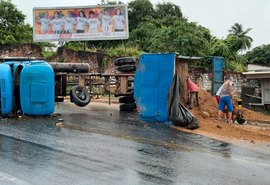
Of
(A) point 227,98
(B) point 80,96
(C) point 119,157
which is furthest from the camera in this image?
(B) point 80,96

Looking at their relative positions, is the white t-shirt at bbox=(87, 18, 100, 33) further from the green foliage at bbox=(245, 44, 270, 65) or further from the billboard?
the green foliage at bbox=(245, 44, 270, 65)

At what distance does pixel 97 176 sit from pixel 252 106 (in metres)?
19.0

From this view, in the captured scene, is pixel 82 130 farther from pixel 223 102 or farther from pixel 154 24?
pixel 154 24

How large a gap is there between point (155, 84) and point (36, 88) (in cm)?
372

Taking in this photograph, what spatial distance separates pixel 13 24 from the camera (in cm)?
4378

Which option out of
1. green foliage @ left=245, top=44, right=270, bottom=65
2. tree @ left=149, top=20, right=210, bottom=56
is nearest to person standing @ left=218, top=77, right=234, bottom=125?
tree @ left=149, top=20, right=210, bottom=56

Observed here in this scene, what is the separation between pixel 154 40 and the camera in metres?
34.3

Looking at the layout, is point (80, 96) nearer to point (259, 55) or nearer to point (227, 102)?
point (227, 102)

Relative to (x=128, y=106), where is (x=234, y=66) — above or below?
above

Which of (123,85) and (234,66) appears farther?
(234,66)

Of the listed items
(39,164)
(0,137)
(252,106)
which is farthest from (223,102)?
(252,106)

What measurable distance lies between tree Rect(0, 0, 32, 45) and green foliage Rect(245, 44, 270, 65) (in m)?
31.4

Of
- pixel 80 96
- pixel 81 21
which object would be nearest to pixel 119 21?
pixel 81 21

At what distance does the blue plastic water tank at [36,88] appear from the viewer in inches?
567
